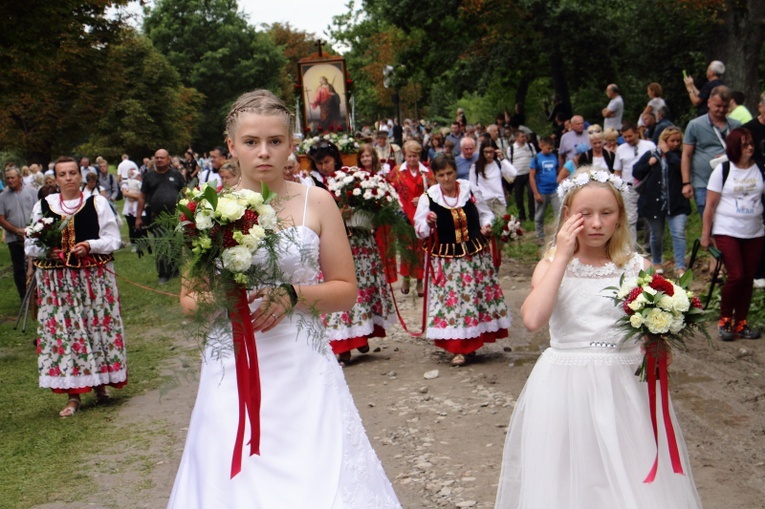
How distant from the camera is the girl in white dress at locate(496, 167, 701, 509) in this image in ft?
14.2

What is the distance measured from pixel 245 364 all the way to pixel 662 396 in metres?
1.89

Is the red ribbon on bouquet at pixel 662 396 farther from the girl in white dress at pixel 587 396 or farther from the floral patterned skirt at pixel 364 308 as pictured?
the floral patterned skirt at pixel 364 308

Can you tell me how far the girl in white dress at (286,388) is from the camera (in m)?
3.48

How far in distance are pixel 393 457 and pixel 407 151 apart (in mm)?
7873

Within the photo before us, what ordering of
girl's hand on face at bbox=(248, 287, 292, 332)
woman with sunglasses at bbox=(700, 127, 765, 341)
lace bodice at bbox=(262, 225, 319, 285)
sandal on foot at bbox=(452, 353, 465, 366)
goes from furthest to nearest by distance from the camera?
sandal on foot at bbox=(452, 353, 465, 366) → woman with sunglasses at bbox=(700, 127, 765, 341) → lace bodice at bbox=(262, 225, 319, 285) → girl's hand on face at bbox=(248, 287, 292, 332)

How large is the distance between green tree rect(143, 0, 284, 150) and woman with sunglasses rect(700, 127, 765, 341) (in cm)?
6604

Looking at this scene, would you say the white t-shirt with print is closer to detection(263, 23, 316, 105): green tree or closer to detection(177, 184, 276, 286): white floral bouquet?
detection(177, 184, 276, 286): white floral bouquet

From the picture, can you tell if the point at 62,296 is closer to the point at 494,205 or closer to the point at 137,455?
the point at 137,455

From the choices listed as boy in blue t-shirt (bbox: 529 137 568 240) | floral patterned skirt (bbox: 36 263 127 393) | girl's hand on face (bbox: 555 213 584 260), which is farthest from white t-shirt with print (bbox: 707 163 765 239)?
boy in blue t-shirt (bbox: 529 137 568 240)

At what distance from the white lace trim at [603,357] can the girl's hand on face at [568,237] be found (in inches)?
19.1

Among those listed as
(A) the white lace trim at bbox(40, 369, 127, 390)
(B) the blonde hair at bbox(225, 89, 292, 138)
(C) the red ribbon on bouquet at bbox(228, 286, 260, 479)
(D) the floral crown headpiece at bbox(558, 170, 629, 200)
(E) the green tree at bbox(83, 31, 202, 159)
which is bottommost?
(A) the white lace trim at bbox(40, 369, 127, 390)

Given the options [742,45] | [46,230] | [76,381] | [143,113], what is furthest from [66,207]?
[143,113]

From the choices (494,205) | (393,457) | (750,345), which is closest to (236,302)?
(393,457)

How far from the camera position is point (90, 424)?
870 centimetres
